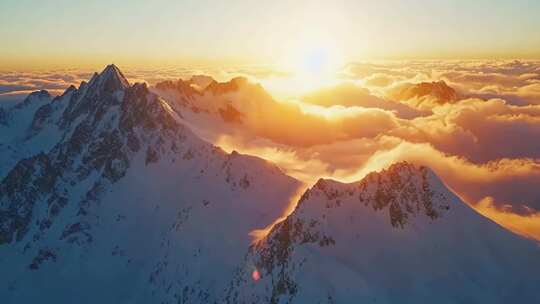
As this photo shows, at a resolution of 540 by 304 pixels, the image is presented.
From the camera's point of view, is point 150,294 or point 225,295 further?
point 150,294

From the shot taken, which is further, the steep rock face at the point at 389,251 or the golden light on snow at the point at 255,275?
the golden light on snow at the point at 255,275

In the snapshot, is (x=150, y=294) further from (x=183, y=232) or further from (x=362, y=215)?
(x=362, y=215)

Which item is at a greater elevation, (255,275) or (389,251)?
(389,251)

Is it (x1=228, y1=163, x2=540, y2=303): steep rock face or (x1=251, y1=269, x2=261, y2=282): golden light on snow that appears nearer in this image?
(x1=228, y1=163, x2=540, y2=303): steep rock face

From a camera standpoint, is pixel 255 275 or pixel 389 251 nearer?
pixel 389 251

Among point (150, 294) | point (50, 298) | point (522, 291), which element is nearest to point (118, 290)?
point (150, 294)

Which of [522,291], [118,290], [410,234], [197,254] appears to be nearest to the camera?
[522,291]

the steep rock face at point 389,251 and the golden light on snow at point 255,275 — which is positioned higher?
the steep rock face at point 389,251

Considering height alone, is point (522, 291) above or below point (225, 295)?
above
